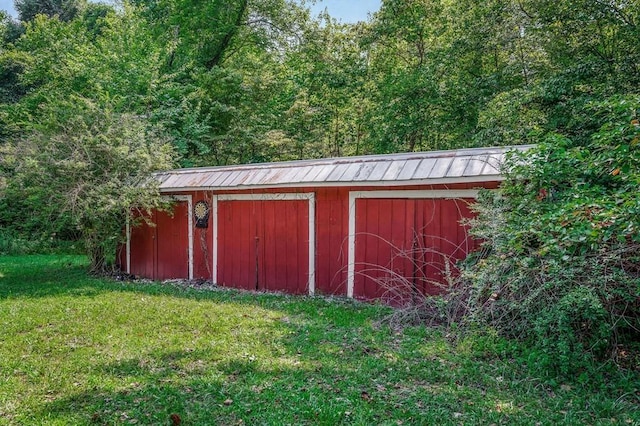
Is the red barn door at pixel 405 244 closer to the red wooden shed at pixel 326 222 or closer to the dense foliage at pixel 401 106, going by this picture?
the red wooden shed at pixel 326 222

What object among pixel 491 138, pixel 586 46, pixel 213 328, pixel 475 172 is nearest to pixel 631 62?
pixel 586 46

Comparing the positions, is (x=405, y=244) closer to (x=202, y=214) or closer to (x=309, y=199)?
(x=309, y=199)

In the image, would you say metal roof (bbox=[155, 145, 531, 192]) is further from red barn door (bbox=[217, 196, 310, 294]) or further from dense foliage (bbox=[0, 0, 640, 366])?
dense foliage (bbox=[0, 0, 640, 366])

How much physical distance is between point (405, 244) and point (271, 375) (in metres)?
3.15

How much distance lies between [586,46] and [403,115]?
5.02m

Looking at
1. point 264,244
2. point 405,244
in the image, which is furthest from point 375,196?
point 264,244

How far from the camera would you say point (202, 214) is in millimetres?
8086

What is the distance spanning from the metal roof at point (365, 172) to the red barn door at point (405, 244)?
0.40 m

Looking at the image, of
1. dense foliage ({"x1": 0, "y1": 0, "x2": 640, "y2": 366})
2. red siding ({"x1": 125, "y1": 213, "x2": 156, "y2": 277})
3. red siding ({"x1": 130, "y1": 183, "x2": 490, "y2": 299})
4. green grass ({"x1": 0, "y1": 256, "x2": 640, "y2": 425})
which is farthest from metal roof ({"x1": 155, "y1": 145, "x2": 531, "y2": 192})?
green grass ({"x1": 0, "y1": 256, "x2": 640, "y2": 425})

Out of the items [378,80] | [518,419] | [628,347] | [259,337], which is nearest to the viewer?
[518,419]

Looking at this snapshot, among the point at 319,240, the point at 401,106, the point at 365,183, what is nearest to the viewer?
the point at 365,183

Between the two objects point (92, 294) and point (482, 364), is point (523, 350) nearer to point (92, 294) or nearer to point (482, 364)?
point (482, 364)

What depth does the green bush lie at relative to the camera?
10.5 ft

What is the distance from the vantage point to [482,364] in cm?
354
